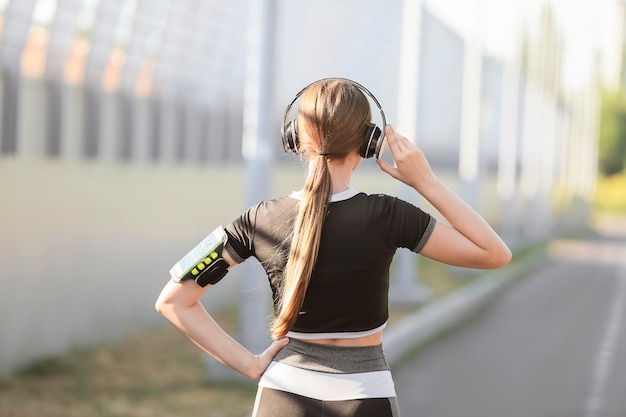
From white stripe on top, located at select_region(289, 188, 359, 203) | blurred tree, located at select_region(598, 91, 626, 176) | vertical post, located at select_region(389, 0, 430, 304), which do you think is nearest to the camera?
white stripe on top, located at select_region(289, 188, 359, 203)

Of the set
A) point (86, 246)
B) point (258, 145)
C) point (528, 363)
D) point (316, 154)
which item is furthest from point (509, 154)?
point (316, 154)

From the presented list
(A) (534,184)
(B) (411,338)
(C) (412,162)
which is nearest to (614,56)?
(A) (534,184)

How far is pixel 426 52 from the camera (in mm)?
36156

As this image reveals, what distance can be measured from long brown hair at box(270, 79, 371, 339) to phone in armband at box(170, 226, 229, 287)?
183 mm

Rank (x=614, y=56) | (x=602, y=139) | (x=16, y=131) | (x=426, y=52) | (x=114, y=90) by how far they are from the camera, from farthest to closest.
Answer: (x=614, y=56)
(x=602, y=139)
(x=426, y=52)
(x=114, y=90)
(x=16, y=131)

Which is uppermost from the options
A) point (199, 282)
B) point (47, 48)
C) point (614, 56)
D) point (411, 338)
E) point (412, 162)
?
point (614, 56)

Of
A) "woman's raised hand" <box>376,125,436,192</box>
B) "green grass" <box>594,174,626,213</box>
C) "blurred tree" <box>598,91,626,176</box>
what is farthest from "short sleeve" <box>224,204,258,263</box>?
"blurred tree" <box>598,91,626,176</box>

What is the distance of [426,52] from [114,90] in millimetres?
24091

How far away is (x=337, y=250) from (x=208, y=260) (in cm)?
35

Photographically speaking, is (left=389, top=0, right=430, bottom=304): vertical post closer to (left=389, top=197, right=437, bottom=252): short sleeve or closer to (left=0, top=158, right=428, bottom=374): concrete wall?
(left=0, top=158, right=428, bottom=374): concrete wall

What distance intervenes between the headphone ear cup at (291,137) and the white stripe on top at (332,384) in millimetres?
577

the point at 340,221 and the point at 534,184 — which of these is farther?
the point at 534,184

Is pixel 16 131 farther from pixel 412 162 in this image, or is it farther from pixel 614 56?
pixel 614 56

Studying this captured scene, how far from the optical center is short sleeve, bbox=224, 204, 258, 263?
3.22 meters
